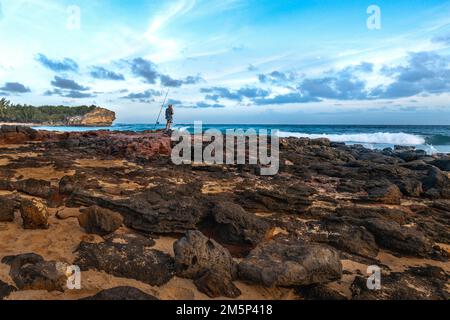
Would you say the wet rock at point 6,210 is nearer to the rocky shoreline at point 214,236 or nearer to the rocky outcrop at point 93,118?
the rocky shoreline at point 214,236

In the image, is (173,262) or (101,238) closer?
(173,262)

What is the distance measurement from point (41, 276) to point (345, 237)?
4491mm

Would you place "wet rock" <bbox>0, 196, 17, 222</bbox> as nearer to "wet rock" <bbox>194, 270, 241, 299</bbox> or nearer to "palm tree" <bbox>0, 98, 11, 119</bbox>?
"wet rock" <bbox>194, 270, 241, 299</bbox>

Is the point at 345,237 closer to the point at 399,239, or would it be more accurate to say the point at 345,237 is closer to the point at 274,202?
the point at 399,239

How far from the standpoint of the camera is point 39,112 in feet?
317

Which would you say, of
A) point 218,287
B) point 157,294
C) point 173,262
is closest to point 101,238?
point 173,262

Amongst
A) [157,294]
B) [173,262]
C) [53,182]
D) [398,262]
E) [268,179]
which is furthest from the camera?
[268,179]

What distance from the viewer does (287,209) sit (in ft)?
22.6

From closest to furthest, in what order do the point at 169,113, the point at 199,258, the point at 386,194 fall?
the point at 199,258, the point at 386,194, the point at 169,113

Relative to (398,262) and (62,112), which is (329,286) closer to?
(398,262)

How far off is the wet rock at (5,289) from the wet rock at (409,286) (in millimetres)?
3920

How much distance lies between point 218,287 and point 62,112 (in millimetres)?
104675

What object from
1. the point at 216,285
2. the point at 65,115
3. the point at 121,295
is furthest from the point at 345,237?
the point at 65,115
